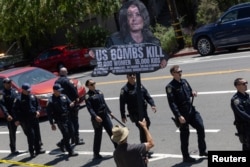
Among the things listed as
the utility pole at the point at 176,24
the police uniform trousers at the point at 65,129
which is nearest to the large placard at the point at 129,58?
the police uniform trousers at the point at 65,129

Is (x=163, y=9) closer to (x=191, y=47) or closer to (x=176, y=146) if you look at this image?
(x=191, y=47)

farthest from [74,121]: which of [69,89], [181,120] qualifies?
[181,120]

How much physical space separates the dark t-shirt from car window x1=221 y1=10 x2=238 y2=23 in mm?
15023

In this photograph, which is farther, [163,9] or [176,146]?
[163,9]

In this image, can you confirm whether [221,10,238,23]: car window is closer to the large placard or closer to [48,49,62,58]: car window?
[48,49,62,58]: car window

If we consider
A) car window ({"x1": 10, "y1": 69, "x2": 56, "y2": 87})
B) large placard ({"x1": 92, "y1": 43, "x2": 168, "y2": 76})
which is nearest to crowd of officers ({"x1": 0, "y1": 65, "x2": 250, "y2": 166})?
large placard ({"x1": 92, "y1": 43, "x2": 168, "y2": 76})

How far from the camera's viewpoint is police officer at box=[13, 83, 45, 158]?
11586 millimetres

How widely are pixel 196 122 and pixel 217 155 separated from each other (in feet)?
9.71

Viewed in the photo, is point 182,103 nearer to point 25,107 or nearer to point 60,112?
point 60,112

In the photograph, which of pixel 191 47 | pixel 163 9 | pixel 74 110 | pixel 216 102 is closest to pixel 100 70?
pixel 74 110

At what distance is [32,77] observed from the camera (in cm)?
1652

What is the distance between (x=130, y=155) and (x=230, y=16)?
605 inches

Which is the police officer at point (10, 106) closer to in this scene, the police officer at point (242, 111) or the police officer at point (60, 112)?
the police officer at point (60, 112)

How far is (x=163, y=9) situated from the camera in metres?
35.4
